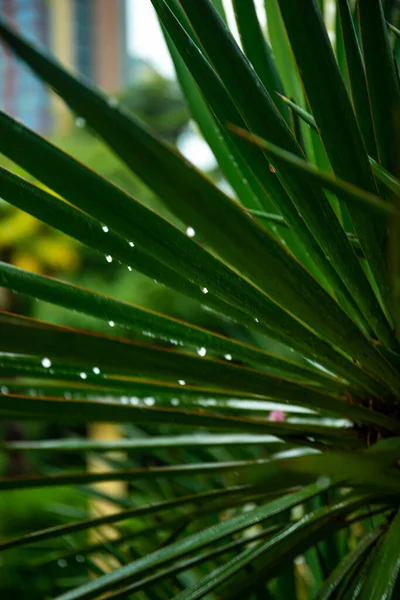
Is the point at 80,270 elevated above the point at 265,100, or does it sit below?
above

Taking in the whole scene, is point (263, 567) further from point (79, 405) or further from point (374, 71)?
point (374, 71)

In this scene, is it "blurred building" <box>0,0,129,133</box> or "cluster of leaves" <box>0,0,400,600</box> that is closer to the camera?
"cluster of leaves" <box>0,0,400,600</box>

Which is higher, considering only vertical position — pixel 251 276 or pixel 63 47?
pixel 63 47

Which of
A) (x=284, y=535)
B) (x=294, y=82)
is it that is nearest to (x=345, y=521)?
(x=284, y=535)

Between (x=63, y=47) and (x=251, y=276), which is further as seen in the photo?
(x=63, y=47)

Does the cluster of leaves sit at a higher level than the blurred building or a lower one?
lower

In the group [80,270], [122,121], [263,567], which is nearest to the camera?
[122,121]
